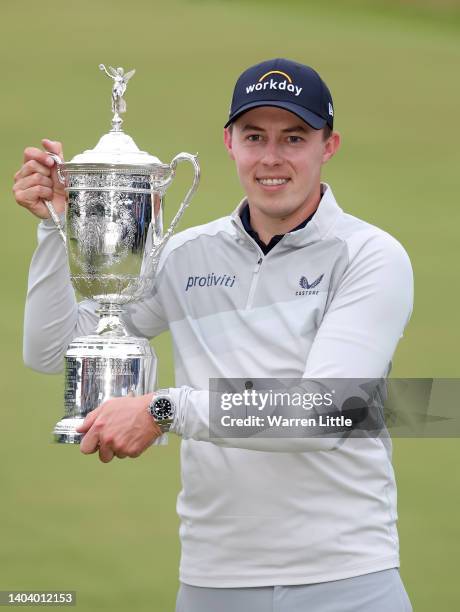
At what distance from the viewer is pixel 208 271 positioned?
8.52 feet

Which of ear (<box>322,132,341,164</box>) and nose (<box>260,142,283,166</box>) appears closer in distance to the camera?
nose (<box>260,142,283,166</box>)

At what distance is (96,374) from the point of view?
8.13 ft

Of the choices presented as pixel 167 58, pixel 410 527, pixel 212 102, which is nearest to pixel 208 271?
pixel 410 527

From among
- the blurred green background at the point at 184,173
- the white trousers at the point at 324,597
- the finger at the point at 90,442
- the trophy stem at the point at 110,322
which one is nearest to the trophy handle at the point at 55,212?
the trophy stem at the point at 110,322

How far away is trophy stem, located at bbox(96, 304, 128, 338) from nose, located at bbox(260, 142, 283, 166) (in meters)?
0.38

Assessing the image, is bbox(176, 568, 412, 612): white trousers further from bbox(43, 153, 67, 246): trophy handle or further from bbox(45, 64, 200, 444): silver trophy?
bbox(43, 153, 67, 246): trophy handle

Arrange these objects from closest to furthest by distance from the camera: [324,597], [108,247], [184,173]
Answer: [324,597]
[108,247]
[184,173]

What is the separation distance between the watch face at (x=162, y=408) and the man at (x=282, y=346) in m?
0.03

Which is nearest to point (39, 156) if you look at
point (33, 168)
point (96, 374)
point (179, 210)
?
point (33, 168)

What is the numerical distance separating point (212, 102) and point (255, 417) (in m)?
5.99

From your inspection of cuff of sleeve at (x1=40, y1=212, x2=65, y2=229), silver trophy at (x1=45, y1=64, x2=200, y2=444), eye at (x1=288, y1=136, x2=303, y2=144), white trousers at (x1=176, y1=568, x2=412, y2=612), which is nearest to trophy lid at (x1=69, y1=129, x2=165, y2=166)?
silver trophy at (x1=45, y1=64, x2=200, y2=444)

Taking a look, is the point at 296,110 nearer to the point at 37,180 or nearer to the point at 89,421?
the point at 37,180

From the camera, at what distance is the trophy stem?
2533mm

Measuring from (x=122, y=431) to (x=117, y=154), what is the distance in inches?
20.3
